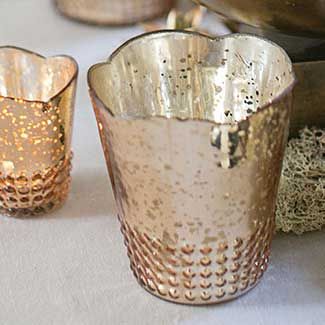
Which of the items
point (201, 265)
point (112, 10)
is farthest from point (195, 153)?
point (112, 10)

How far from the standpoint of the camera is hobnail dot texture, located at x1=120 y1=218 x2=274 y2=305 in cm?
49

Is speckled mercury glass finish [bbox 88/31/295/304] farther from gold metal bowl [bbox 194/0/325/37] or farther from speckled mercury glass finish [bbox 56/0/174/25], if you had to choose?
speckled mercury glass finish [bbox 56/0/174/25]

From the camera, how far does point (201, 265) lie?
19.2 inches

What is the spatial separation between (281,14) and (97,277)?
8.0 inches

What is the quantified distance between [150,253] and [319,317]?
0.35ft

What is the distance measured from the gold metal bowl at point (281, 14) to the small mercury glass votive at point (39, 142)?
0.11 metres

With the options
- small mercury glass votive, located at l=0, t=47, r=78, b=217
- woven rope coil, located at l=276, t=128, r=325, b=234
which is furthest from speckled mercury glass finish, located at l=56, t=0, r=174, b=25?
woven rope coil, located at l=276, t=128, r=325, b=234

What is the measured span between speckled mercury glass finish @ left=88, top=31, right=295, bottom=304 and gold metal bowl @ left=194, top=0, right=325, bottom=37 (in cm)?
3

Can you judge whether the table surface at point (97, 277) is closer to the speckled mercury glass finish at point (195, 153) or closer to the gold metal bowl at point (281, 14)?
the speckled mercury glass finish at point (195, 153)

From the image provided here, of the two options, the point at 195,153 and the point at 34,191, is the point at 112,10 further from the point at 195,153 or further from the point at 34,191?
the point at 195,153

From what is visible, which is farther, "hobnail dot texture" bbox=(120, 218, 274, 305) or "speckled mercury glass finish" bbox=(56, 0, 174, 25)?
"speckled mercury glass finish" bbox=(56, 0, 174, 25)

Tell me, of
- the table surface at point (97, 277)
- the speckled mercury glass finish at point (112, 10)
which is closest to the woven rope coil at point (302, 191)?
the table surface at point (97, 277)

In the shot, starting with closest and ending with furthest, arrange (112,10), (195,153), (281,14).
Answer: (195,153) → (281,14) → (112,10)

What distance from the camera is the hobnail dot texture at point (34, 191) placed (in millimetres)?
572
